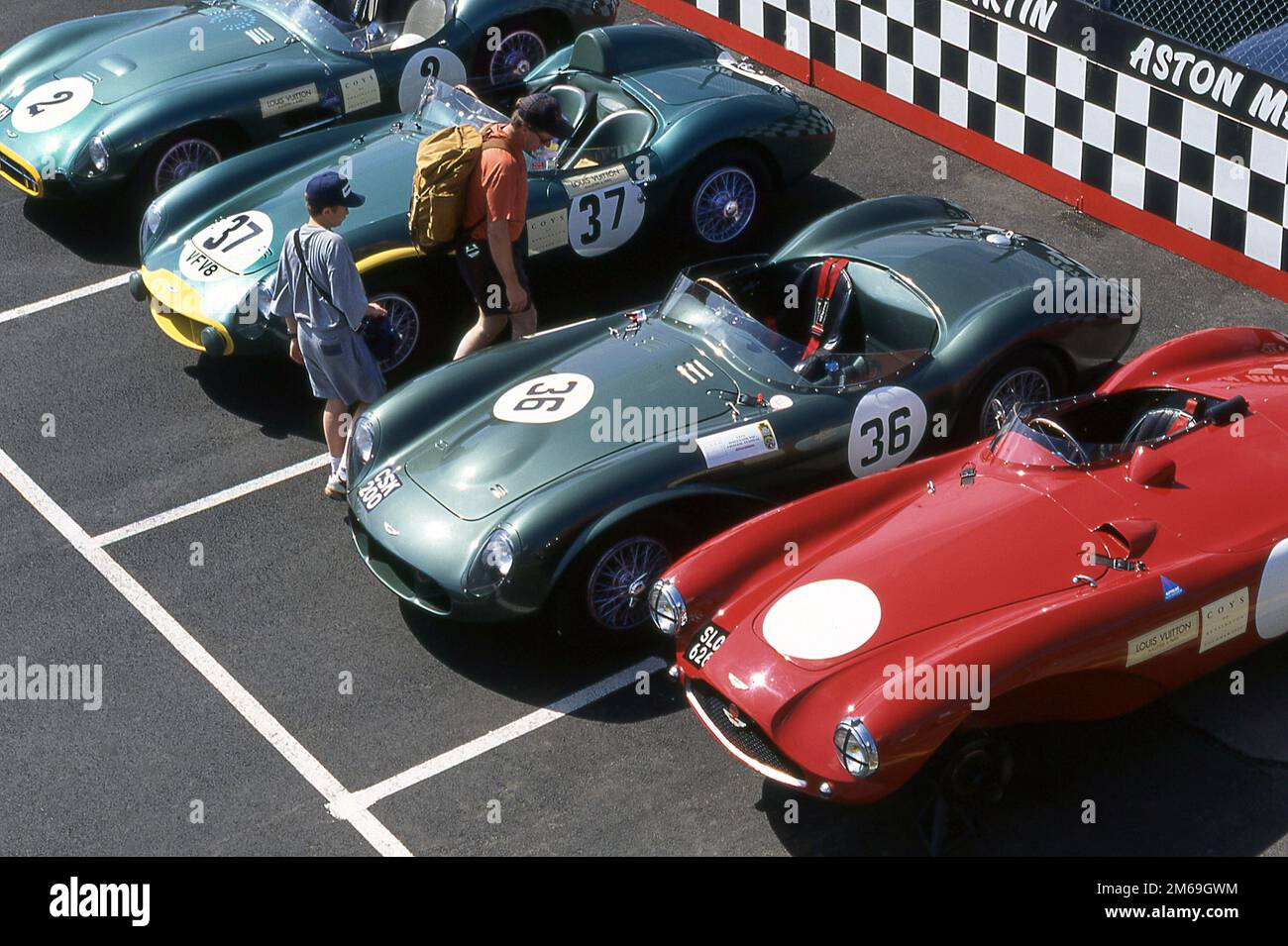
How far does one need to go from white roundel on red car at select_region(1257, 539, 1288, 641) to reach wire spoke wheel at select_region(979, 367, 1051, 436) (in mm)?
1579

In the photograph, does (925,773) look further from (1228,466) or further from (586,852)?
(1228,466)

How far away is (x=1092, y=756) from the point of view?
5.79 m

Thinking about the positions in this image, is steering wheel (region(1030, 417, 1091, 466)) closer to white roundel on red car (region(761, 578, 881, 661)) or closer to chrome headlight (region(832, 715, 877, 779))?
white roundel on red car (region(761, 578, 881, 661))

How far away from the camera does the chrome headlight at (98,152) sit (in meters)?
9.03

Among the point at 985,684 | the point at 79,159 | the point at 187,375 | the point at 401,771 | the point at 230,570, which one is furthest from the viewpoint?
the point at 79,159

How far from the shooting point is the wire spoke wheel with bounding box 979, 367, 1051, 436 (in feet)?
23.2

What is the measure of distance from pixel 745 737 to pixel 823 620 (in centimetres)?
47

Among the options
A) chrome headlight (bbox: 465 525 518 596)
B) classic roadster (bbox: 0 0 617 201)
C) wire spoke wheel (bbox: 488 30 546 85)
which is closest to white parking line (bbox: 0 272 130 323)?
classic roadster (bbox: 0 0 617 201)

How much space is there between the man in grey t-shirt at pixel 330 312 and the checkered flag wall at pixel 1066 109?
4223mm

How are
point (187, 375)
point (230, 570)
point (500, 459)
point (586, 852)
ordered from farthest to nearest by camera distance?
point (187, 375) < point (230, 570) < point (500, 459) < point (586, 852)

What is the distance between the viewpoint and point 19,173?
9.22m
